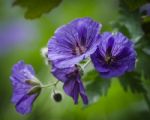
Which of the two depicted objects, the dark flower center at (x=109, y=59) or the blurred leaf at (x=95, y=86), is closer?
the dark flower center at (x=109, y=59)

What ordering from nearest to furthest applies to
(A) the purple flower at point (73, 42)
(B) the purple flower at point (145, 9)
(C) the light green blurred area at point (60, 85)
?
(A) the purple flower at point (73, 42) → (B) the purple flower at point (145, 9) → (C) the light green blurred area at point (60, 85)

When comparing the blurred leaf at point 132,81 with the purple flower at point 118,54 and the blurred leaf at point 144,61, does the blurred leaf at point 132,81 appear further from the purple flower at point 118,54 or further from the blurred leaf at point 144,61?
the purple flower at point 118,54

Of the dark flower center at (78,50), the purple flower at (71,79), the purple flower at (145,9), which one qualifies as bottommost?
the purple flower at (71,79)

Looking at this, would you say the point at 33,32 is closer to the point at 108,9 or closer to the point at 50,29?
the point at 50,29

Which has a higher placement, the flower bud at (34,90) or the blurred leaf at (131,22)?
the blurred leaf at (131,22)

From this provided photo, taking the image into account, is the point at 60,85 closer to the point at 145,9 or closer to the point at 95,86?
the point at 95,86


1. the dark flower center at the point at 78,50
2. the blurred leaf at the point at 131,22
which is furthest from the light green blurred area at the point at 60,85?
the dark flower center at the point at 78,50

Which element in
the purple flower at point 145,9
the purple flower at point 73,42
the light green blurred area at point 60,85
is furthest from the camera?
the light green blurred area at point 60,85
